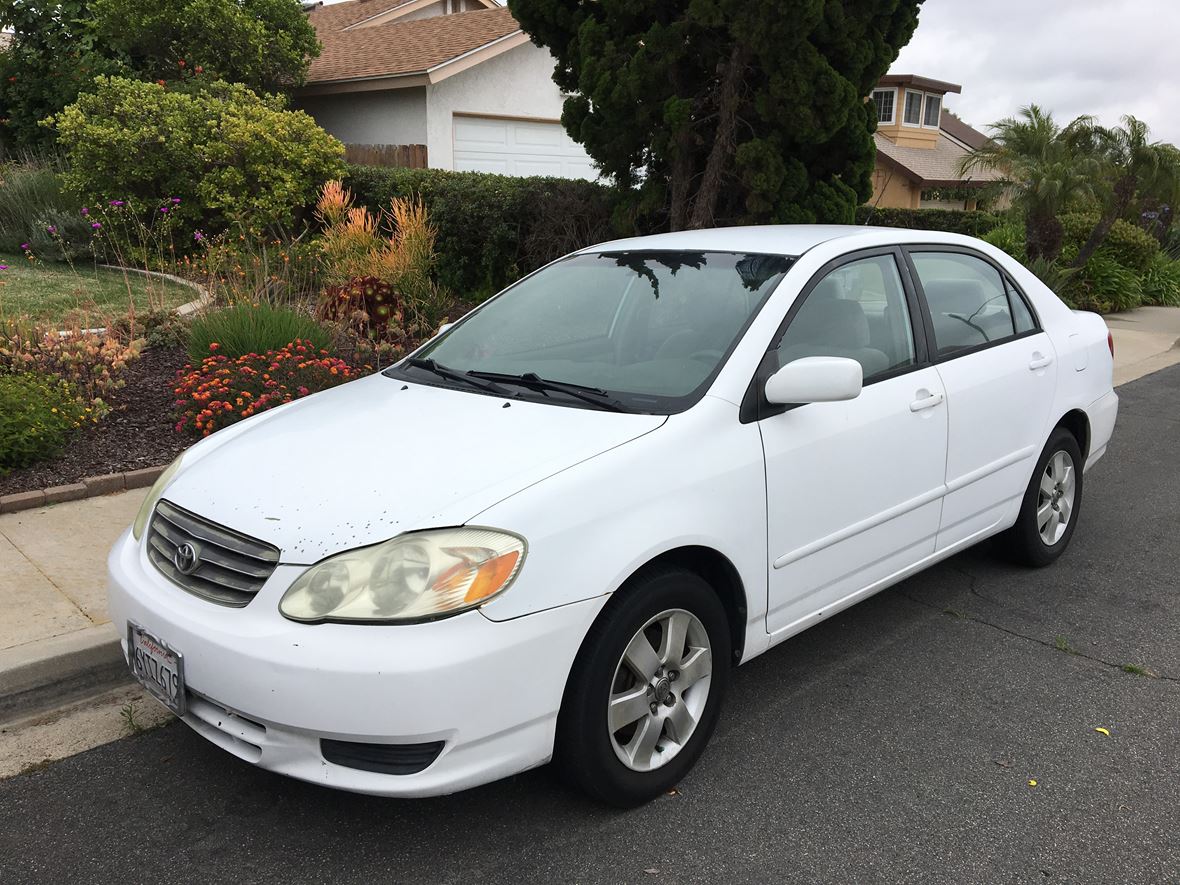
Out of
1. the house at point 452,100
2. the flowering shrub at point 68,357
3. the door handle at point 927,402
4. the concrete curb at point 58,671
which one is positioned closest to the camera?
the concrete curb at point 58,671

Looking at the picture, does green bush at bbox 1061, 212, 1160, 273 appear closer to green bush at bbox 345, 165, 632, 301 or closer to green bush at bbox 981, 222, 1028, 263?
green bush at bbox 981, 222, 1028, 263

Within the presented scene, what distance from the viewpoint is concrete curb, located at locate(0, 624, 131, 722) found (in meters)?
3.55

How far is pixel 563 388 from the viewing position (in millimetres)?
3438

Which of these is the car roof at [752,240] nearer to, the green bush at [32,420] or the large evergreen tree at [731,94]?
the green bush at [32,420]

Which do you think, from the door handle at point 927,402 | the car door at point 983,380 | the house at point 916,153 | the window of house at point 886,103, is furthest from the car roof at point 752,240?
the window of house at point 886,103

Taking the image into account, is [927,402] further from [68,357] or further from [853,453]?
[68,357]

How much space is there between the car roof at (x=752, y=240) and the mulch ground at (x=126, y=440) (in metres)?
3.07

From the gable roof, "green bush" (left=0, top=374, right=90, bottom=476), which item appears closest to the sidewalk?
"green bush" (left=0, top=374, right=90, bottom=476)

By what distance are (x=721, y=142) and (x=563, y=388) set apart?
646cm

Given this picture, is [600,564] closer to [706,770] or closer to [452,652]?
[452,652]

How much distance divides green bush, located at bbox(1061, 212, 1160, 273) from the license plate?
1595 cm

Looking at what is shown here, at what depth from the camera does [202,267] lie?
1069 cm

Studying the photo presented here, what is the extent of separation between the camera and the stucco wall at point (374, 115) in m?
17.4

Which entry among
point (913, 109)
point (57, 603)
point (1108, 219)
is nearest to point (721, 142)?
point (57, 603)
